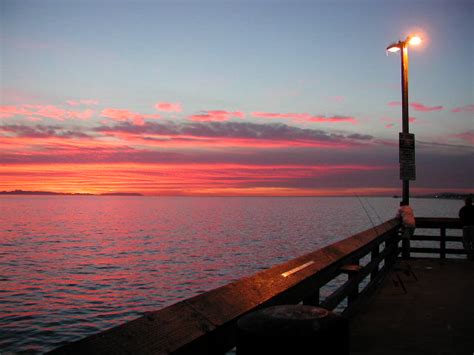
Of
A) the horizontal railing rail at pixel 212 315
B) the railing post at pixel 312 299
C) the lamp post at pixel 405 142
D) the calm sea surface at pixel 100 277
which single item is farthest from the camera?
the calm sea surface at pixel 100 277

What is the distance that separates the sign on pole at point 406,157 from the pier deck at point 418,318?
11.3 ft

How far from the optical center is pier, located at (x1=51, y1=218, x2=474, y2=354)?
8.12 feet

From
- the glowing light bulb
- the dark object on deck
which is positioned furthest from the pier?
the glowing light bulb

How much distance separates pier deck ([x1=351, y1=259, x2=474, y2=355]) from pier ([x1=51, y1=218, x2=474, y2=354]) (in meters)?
0.01

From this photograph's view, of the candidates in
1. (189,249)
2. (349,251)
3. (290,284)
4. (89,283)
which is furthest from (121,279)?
(290,284)

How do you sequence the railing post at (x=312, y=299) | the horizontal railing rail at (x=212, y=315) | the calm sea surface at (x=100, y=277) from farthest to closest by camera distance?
the calm sea surface at (x=100, y=277) < the railing post at (x=312, y=299) < the horizontal railing rail at (x=212, y=315)

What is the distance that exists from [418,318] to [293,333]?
5.10 metres

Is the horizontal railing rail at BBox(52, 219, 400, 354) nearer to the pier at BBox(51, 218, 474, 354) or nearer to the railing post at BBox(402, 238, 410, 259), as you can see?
the pier at BBox(51, 218, 474, 354)

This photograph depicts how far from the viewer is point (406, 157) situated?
13.3 metres

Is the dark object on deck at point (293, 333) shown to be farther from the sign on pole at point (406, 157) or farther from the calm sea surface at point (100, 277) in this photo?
the sign on pole at point (406, 157)

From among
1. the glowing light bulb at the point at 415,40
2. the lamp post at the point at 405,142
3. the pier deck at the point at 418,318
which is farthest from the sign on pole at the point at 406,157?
the pier deck at the point at 418,318

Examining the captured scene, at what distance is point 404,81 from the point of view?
13898 mm

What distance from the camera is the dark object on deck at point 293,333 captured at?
2.47 meters

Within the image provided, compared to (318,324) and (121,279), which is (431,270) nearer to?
Answer: (318,324)
